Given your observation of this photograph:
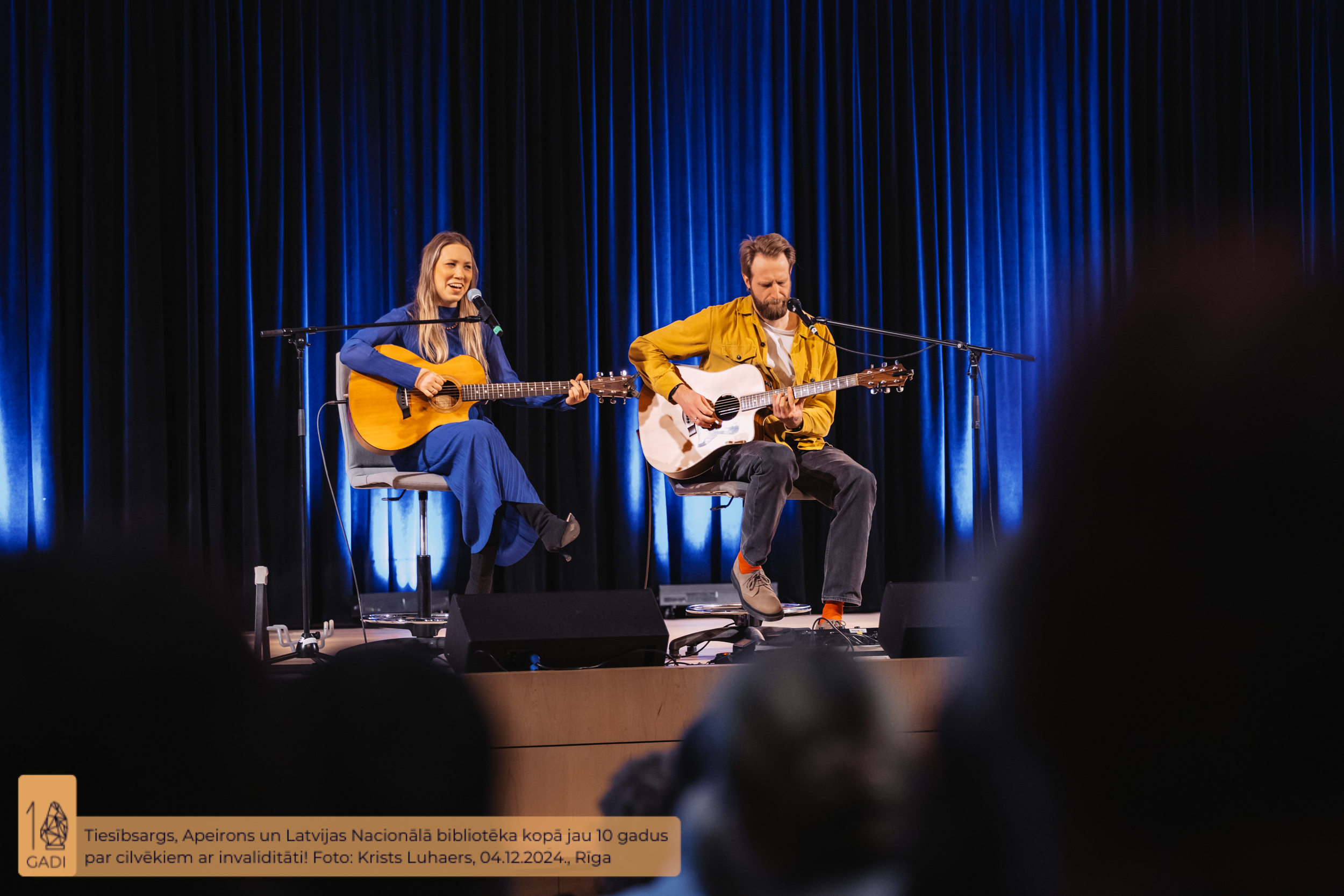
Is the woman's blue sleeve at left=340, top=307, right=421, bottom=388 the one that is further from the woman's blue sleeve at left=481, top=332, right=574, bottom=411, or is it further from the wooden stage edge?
the wooden stage edge

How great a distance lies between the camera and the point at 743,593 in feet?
9.04

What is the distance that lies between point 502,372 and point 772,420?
0.92 m

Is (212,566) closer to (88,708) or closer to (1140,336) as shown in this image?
(88,708)

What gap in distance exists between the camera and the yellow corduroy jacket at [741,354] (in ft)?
10.5

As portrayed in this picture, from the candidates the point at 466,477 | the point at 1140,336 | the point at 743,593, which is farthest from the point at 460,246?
the point at 1140,336

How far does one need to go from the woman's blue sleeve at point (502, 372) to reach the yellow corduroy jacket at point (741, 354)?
295 mm

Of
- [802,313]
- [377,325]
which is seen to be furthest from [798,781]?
[377,325]

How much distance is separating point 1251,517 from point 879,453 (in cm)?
402

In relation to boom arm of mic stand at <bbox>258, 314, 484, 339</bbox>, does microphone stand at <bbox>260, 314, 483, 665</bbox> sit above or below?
below

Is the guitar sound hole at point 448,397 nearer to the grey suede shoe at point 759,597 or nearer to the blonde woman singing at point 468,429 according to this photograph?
the blonde woman singing at point 468,429

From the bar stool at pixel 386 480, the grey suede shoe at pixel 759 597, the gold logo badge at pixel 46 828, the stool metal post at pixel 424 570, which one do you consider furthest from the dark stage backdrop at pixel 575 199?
the gold logo badge at pixel 46 828

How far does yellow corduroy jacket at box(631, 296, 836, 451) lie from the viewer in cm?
319

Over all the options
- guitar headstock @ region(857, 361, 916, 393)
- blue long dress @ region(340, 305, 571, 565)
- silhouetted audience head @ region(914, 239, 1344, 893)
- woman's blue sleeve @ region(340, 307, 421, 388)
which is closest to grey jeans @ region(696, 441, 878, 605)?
guitar headstock @ region(857, 361, 916, 393)

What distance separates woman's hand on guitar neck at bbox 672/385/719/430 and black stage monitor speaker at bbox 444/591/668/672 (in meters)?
1.23
